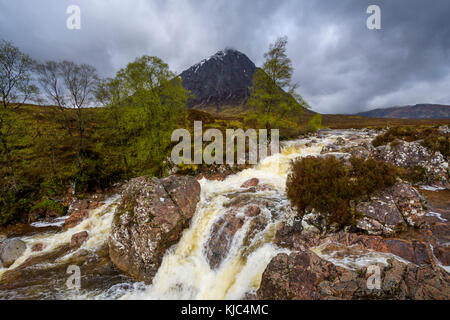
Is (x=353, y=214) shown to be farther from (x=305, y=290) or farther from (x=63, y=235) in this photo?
(x=63, y=235)

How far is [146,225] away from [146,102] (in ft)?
37.0

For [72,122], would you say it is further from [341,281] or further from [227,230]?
[341,281]

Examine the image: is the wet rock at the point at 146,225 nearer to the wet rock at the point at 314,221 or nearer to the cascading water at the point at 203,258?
the cascading water at the point at 203,258

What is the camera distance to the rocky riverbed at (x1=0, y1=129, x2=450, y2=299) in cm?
500

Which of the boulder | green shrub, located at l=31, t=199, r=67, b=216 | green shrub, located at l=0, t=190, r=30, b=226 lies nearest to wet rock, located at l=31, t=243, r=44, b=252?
green shrub, located at l=31, t=199, r=67, b=216

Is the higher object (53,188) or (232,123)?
(232,123)

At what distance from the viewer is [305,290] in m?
4.86

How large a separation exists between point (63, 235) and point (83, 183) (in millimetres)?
6104

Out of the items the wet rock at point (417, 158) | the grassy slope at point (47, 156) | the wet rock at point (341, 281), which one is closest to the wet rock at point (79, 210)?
the grassy slope at point (47, 156)

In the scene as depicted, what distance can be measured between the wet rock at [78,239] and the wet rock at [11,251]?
2455 mm

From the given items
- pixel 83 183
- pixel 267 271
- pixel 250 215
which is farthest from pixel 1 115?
pixel 267 271

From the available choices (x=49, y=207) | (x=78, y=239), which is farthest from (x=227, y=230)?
(x=49, y=207)
